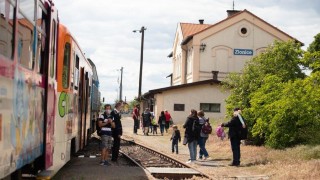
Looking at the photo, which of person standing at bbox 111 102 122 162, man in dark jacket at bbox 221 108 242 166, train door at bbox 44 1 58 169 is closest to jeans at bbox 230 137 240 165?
man in dark jacket at bbox 221 108 242 166

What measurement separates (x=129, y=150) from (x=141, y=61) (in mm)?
25357

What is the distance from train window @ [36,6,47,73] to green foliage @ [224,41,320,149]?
10.6 m

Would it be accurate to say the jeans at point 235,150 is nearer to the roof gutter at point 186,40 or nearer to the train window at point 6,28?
the train window at point 6,28

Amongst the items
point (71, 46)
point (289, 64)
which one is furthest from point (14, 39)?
point (289, 64)

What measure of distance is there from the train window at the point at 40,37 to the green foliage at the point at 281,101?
10.6 m

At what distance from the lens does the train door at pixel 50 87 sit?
8.73 m

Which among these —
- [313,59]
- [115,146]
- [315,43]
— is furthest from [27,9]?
[315,43]

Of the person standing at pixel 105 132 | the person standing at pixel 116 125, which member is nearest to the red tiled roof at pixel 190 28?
the person standing at pixel 116 125

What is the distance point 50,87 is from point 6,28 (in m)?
3.41

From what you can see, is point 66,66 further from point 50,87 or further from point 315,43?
point 315,43

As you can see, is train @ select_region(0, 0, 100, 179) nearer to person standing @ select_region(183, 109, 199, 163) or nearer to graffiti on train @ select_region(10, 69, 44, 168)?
graffiti on train @ select_region(10, 69, 44, 168)

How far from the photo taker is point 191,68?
159ft

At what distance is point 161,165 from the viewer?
15523mm

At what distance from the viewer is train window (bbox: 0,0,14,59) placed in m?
5.47
